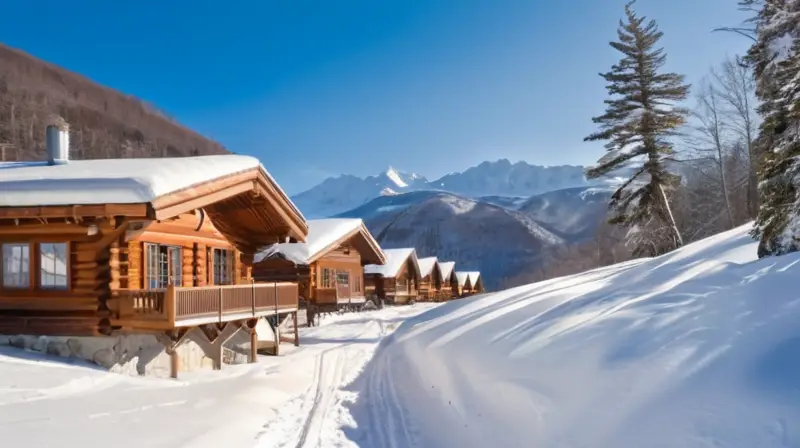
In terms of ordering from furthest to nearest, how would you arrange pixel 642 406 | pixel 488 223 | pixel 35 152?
pixel 488 223 < pixel 35 152 < pixel 642 406

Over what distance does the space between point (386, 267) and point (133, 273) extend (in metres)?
36.4

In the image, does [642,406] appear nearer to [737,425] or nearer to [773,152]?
[737,425]

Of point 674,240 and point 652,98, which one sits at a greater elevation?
point 652,98

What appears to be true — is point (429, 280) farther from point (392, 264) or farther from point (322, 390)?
point (322, 390)

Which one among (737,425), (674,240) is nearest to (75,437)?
(737,425)

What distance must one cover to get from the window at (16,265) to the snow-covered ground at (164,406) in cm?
178

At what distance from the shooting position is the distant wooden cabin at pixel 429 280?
6291 cm

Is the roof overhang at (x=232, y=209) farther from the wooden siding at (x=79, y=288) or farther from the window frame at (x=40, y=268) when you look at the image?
the window frame at (x=40, y=268)

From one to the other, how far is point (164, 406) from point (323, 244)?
23329 mm

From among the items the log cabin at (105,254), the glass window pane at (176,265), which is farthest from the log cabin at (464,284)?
the log cabin at (105,254)

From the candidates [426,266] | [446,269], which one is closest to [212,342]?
[426,266]

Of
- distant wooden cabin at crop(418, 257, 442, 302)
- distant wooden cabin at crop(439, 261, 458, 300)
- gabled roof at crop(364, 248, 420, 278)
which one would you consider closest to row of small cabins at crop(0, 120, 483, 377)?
gabled roof at crop(364, 248, 420, 278)

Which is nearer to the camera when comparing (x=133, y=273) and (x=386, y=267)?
(x=133, y=273)

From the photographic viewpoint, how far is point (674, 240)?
2748cm
